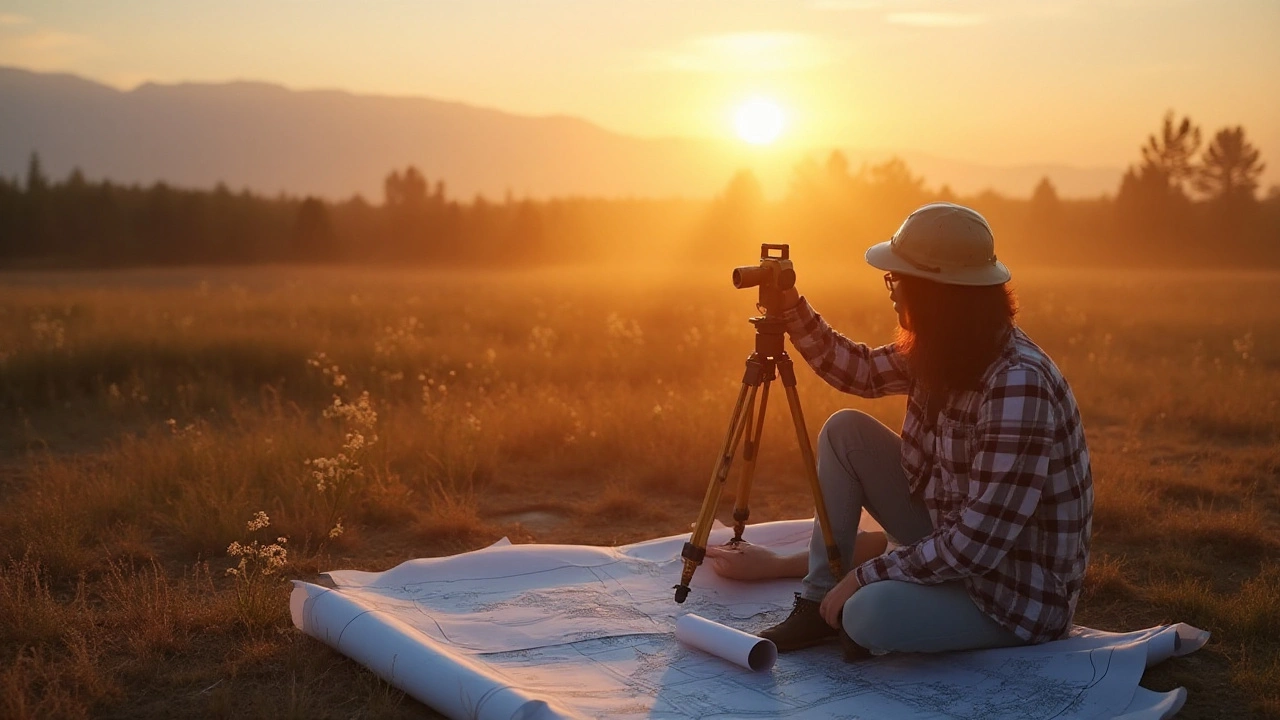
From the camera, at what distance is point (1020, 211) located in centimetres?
6831

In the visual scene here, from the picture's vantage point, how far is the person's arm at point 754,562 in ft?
15.4

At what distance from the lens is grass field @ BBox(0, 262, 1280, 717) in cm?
396

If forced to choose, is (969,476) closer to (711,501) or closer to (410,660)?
(711,501)

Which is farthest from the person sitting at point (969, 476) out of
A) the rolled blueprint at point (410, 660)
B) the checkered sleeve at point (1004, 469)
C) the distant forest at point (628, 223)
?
the distant forest at point (628, 223)

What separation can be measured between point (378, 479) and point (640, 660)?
9.03 feet

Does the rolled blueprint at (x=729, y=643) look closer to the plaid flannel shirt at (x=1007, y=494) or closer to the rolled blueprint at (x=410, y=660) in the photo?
the plaid flannel shirt at (x=1007, y=494)

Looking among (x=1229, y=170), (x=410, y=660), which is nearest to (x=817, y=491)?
(x=410, y=660)

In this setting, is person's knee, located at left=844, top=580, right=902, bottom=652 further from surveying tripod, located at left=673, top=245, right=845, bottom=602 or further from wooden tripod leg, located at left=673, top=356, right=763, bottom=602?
wooden tripod leg, located at left=673, top=356, right=763, bottom=602

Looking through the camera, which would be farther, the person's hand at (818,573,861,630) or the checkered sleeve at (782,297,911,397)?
the checkered sleeve at (782,297,911,397)

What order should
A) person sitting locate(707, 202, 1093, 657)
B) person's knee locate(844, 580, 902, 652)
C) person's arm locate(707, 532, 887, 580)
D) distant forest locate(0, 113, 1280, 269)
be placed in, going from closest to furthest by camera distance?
person sitting locate(707, 202, 1093, 657)
person's knee locate(844, 580, 902, 652)
person's arm locate(707, 532, 887, 580)
distant forest locate(0, 113, 1280, 269)

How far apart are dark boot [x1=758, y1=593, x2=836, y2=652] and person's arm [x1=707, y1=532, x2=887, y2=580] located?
0.66m

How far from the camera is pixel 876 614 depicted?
11.7ft

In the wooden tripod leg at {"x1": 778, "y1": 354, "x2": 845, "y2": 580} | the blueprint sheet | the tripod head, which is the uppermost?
the tripod head

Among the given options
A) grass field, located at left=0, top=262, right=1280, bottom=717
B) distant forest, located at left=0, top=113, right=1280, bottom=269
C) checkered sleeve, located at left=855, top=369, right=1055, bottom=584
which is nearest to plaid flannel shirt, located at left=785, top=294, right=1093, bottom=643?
checkered sleeve, located at left=855, top=369, right=1055, bottom=584
